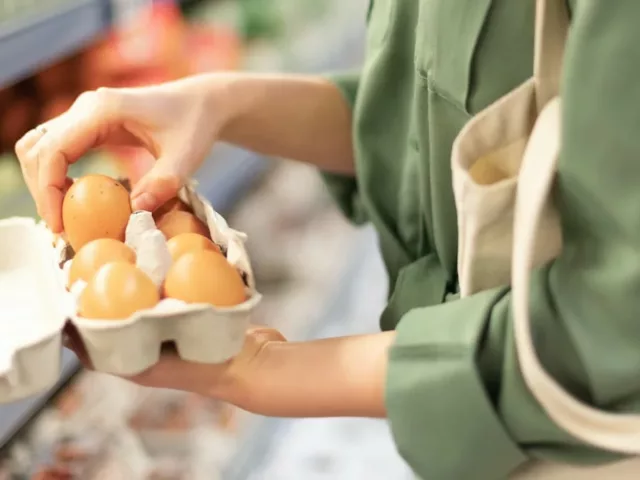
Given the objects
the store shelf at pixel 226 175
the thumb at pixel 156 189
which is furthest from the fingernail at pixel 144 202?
the store shelf at pixel 226 175

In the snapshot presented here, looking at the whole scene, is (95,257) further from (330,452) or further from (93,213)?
(330,452)

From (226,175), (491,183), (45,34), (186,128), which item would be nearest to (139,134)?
(186,128)

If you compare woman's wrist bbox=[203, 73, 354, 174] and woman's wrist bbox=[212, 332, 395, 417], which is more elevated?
woman's wrist bbox=[203, 73, 354, 174]

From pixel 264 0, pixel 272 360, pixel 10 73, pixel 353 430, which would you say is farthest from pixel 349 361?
pixel 264 0

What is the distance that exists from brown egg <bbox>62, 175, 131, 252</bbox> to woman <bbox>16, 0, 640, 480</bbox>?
13mm

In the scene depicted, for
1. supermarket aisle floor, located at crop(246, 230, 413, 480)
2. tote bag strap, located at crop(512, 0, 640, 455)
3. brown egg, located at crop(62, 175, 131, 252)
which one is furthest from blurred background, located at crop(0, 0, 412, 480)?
tote bag strap, located at crop(512, 0, 640, 455)

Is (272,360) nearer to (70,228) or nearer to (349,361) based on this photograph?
(349,361)

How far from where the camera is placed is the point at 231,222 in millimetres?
678

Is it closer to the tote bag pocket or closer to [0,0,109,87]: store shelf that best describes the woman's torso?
the tote bag pocket

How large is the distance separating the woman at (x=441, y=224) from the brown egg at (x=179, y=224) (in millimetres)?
13

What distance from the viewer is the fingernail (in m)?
0.47

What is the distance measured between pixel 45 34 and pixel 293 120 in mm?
409

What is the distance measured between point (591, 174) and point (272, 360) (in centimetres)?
20

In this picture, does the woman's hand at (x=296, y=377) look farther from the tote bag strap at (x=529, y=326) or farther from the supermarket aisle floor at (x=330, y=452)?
the supermarket aisle floor at (x=330, y=452)
